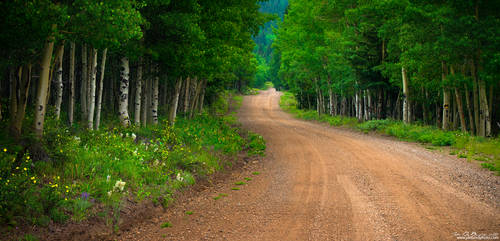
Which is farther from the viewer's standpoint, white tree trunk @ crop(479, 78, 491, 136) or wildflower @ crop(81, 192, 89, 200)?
white tree trunk @ crop(479, 78, 491, 136)

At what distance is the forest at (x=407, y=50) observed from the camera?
16.5 meters

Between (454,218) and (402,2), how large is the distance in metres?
15.7

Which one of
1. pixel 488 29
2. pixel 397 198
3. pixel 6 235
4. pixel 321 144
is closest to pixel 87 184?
pixel 6 235

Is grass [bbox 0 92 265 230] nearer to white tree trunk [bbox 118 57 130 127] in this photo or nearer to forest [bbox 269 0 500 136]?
white tree trunk [bbox 118 57 130 127]

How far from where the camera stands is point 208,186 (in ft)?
30.6

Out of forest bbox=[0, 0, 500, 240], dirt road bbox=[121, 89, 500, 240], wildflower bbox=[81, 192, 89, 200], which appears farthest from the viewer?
wildflower bbox=[81, 192, 89, 200]

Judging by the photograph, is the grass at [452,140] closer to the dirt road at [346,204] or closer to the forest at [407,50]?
the dirt road at [346,204]

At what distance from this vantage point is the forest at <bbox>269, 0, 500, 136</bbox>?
1652cm

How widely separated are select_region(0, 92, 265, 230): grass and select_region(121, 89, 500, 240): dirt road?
799 millimetres

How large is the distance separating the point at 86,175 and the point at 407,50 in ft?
60.7

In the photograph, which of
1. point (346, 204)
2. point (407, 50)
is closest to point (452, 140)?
point (407, 50)

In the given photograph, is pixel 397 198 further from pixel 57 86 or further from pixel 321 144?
pixel 57 86

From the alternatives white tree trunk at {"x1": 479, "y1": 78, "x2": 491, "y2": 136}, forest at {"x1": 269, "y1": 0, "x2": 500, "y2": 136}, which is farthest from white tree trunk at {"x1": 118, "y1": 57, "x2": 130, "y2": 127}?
white tree trunk at {"x1": 479, "y1": 78, "x2": 491, "y2": 136}

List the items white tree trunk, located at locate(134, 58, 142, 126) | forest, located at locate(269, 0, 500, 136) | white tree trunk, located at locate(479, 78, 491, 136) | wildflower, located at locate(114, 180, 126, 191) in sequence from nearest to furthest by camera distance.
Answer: wildflower, located at locate(114, 180, 126, 191) → white tree trunk, located at locate(134, 58, 142, 126) → forest, located at locate(269, 0, 500, 136) → white tree trunk, located at locate(479, 78, 491, 136)
